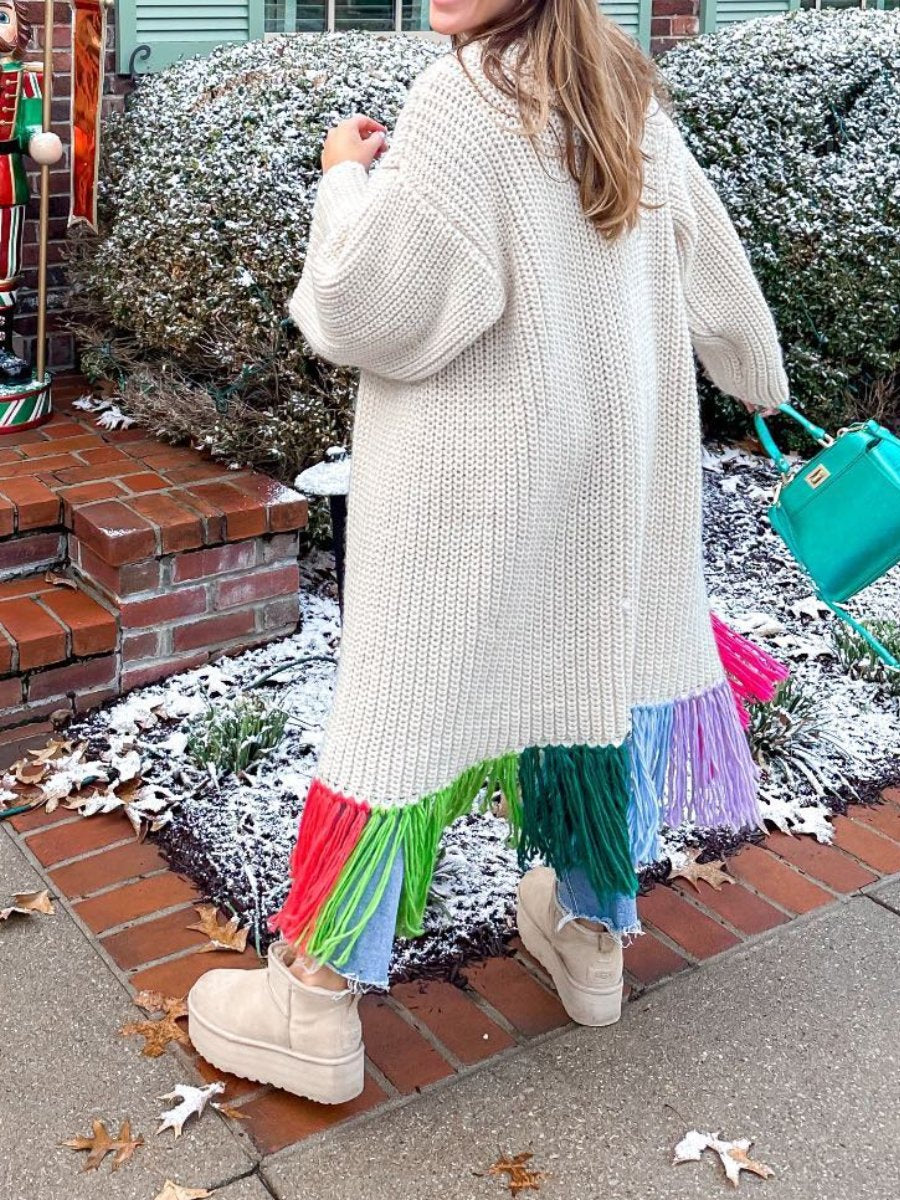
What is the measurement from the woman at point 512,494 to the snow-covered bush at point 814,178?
2595 mm

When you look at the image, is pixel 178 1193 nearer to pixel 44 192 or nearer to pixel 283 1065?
pixel 283 1065

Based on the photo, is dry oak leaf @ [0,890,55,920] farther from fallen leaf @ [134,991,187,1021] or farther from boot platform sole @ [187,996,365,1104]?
boot platform sole @ [187,996,365,1104]

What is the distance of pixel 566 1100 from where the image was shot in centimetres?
233

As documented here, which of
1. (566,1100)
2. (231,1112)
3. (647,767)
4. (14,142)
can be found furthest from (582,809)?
(14,142)

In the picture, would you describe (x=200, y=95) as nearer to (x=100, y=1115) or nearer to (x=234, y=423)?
(x=234, y=423)

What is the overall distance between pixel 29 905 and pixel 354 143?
1586 mm

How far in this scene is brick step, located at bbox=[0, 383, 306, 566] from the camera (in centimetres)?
349

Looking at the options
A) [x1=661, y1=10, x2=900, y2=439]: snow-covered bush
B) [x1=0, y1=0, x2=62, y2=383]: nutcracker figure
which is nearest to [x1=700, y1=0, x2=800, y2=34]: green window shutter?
[x1=661, y1=10, x2=900, y2=439]: snow-covered bush

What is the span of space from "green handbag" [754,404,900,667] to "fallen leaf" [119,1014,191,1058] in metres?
1.43

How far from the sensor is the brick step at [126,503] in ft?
11.4

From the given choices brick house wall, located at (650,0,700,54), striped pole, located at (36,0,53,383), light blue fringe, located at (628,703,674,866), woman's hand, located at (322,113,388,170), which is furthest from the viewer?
brick house wall, located at (650,0,700,54)

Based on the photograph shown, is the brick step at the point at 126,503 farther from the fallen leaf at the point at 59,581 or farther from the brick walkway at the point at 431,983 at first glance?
the brick walkway at the point at 431,983

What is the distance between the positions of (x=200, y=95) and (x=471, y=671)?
281 cm

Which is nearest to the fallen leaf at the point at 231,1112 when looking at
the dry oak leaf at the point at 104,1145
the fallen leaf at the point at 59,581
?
the dry oak leaf at the point at 104,1145
